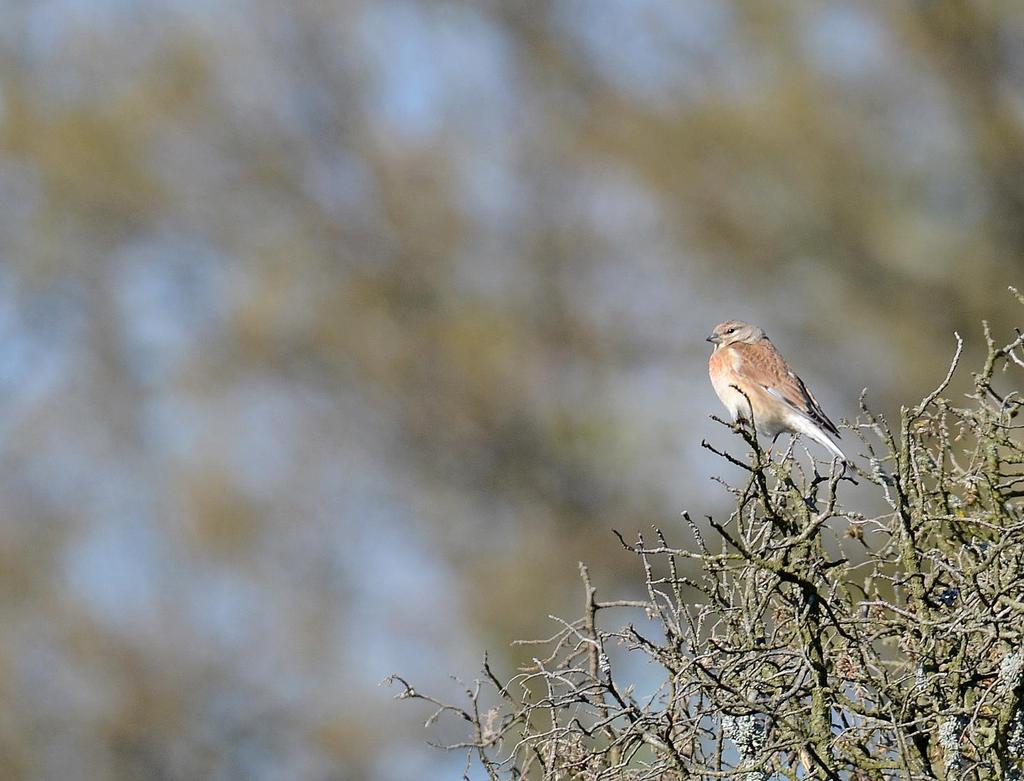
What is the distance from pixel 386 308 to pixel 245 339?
3.86 feet

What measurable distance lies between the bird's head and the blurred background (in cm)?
446

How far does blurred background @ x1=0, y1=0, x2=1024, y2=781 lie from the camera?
11.2 metres

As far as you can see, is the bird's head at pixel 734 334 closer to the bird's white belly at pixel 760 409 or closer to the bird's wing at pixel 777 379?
the bird's wing at pixel 777 379

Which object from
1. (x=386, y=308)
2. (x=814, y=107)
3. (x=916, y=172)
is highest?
(x=386, y=308)

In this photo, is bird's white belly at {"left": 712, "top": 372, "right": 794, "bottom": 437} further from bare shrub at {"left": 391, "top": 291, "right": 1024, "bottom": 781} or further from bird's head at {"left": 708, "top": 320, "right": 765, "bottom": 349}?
bare shrub at {"left": 391, "top": 291, "right": 1024, "bottom": 781}

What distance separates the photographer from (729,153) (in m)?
11.4

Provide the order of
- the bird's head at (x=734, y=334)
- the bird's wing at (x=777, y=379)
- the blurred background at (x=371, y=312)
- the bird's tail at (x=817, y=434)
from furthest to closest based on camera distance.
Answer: the blurred background at (x=371, y=312), the bird's head at (x=734, y=334), the bird's wing at (x=777, y=379), the bird's tail at (x=817, y=434)

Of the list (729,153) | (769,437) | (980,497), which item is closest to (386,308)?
(729,153)

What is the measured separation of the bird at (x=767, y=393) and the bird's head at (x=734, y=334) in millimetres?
119

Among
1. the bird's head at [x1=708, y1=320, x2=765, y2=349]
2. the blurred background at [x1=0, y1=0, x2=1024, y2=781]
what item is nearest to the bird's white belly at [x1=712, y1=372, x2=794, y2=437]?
the bird's head at [x1=708, y1=320, x2=765, y2=349]

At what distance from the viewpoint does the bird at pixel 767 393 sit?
533cm

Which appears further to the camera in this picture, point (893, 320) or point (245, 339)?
point (245, 339)

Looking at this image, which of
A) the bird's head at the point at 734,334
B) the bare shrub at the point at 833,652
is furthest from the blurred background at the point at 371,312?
the bare shrub at the point at 833,652

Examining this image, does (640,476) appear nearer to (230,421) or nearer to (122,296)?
(230,421)
